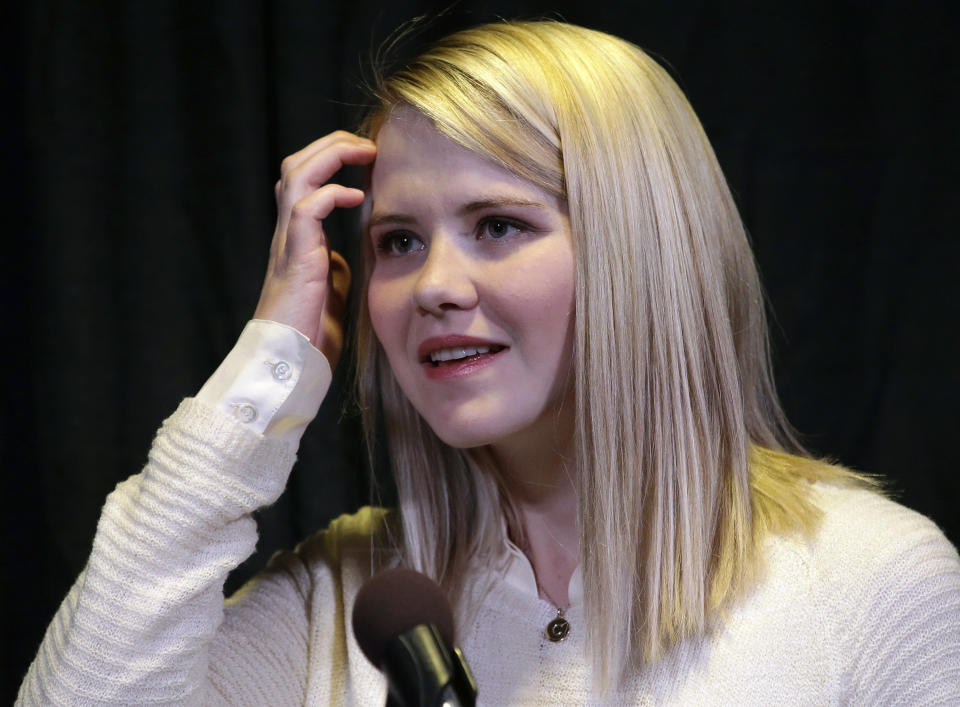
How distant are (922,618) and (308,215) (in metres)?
0.88

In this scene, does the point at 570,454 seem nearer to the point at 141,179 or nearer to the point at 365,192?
the point at 365,192

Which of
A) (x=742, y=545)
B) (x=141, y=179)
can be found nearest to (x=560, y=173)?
(x=742, y=545)

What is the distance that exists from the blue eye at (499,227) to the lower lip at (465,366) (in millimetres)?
141

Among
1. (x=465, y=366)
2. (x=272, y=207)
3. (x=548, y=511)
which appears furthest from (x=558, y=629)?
(x=272, y=207)

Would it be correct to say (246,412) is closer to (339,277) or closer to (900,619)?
(339,277)

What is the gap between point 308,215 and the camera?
136 cm

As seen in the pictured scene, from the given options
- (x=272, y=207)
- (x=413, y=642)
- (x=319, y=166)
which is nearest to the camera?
(x=413, y=642)

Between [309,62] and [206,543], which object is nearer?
[206,543]

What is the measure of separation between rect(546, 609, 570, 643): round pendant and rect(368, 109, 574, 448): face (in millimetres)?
246

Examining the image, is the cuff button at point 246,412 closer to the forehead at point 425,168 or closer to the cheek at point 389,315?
the cheek at point 389,315

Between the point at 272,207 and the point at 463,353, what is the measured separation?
78cm

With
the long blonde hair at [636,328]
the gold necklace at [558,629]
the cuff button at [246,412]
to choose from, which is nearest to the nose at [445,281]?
the long blonde hair at [636,328]

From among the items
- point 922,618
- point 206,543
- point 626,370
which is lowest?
point 922,618

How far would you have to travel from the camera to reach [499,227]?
127 cm
